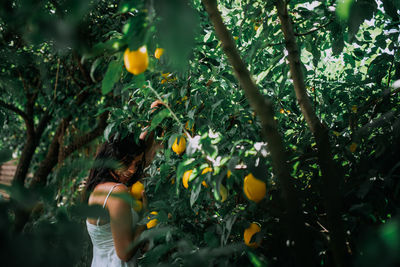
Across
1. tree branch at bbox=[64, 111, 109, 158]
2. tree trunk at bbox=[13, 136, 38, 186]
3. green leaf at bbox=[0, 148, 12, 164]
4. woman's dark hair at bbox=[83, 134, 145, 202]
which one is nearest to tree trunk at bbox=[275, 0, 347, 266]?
green leaf at bbox=[0, 148, 12, 164]

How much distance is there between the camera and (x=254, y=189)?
57 centimetres

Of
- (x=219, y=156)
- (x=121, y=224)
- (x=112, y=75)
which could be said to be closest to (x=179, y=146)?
(x=219, y=156)

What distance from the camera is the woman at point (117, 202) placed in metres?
1.18

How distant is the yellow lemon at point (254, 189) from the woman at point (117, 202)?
0.69 m

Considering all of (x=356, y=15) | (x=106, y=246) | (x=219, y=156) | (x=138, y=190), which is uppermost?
(x=356, y=15)

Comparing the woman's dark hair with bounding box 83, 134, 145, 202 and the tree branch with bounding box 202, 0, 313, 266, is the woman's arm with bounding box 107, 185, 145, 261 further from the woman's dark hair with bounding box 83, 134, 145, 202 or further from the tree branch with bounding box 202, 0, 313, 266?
the tree branch with bounding box 202, 0, 313, 266

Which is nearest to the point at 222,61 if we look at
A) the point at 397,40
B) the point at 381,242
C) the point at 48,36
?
the point at 397,40

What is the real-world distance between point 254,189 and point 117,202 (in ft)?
2.47

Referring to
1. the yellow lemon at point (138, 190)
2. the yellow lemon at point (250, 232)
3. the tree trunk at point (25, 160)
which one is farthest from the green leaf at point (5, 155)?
the tree trunk at point (25, 160)

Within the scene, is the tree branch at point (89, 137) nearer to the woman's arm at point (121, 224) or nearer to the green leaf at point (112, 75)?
the woman's arm at point (121, 224)

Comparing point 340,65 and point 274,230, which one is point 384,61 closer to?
point 340,65

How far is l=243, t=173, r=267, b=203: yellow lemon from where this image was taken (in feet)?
1.85

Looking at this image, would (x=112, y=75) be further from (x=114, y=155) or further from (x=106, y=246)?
(x=106, y=246)

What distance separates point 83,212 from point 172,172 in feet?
2.17
